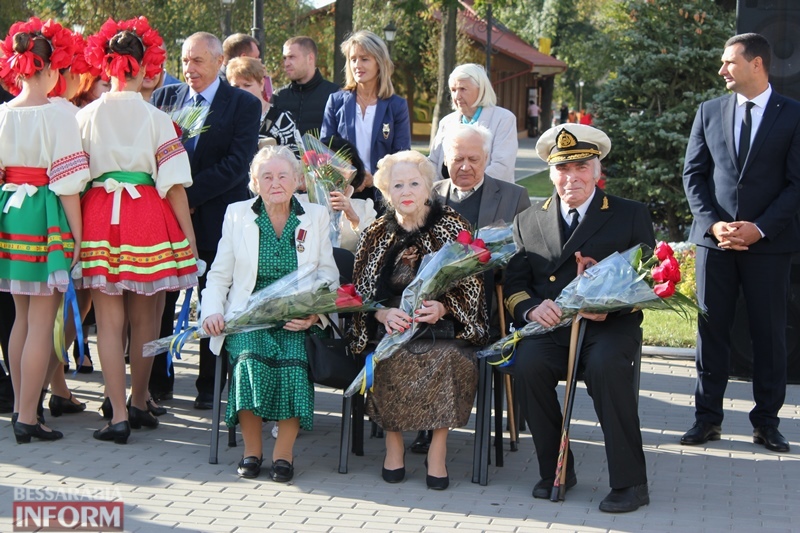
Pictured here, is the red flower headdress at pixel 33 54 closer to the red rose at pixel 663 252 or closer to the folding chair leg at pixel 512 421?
the folding chair leg at pixel 512 421

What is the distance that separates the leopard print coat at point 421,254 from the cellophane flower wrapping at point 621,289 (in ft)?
1.55

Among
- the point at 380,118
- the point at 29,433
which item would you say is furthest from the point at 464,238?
the point at 29,433

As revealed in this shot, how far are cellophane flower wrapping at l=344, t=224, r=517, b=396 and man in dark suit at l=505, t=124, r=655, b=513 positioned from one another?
31cm

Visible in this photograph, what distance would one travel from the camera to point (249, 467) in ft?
18.0

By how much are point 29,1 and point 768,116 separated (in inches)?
874

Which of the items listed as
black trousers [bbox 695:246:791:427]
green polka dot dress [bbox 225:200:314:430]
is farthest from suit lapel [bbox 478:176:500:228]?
black trousers [bbox 695:246:791:427]

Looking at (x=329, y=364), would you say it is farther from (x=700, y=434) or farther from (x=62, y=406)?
(x=700, y=434)

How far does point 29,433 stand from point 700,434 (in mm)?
3749

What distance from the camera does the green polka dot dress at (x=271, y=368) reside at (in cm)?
546

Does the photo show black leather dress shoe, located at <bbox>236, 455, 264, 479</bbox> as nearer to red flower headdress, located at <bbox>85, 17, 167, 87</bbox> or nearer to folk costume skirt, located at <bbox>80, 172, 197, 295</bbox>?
folk costume skirt, located at <bbox>80, 172, 197, 295</bbox>

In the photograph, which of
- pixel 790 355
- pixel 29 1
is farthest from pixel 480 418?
pixel 29 1

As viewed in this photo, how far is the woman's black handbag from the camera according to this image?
5535 mm

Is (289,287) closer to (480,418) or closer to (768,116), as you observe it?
(480,418)

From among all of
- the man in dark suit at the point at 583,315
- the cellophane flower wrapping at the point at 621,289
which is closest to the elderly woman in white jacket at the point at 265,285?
the man in dark suit at the point at 583,315
